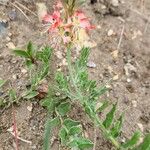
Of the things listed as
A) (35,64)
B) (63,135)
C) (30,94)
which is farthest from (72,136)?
(35,64)

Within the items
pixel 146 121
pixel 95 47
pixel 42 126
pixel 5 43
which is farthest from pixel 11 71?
pixel 146 121

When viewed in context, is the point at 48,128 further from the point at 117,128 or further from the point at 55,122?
the point at 117,128


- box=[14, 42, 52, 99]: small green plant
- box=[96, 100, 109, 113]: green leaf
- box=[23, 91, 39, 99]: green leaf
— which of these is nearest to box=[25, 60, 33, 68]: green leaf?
box=[14, 42, 52, 99]: small green plant

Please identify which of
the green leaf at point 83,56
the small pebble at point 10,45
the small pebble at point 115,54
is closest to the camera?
the green leaf at point 83,56

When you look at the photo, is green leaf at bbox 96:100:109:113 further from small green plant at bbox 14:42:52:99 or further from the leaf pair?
small green plant at bbox 14:42:52:99

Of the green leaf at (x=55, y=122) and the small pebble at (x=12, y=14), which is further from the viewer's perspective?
the small pebble at (x=12, y=14)

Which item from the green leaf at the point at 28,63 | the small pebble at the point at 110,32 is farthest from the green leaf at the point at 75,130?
the small pebble at the point at 110,32

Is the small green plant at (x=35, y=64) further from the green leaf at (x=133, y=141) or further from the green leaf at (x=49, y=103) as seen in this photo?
the green leaf at (x=133, y=141)
